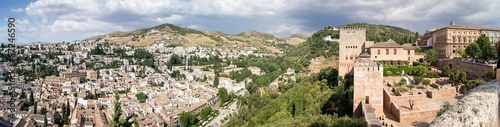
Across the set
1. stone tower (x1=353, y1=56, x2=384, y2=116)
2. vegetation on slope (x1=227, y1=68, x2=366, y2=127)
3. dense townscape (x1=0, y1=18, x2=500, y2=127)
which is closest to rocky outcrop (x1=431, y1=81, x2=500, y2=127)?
dense townscape (x1=0, y1=18, x2=500, y2=127)

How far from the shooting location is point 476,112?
2.87 meters

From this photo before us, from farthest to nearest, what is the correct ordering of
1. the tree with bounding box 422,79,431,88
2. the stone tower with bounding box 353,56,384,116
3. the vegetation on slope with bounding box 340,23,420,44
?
the vegetation on slope with bounding box 340,23,420,44 < the tree with bounding box 422,79,431,88 < the stone tower with bounding box 353,56,384,116

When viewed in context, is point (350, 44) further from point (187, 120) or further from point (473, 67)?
point (187, 120)

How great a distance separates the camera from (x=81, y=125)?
33469 millimetres

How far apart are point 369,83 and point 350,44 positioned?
9382 mm

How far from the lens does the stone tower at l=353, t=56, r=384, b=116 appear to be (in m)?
10.9

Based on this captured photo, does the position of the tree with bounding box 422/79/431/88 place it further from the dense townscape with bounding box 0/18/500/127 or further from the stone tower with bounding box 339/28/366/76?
the stone tower with bounding box 339/28/366/76

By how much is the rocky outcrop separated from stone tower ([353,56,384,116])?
7705 mm

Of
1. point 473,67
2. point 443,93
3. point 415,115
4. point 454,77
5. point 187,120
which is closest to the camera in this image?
point 415,115

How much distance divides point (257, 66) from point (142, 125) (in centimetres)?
4092

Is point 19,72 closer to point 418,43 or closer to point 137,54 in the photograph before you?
point 137,54

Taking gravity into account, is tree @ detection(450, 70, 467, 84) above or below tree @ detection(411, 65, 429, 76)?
below

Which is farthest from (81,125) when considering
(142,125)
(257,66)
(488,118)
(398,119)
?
(257,66)

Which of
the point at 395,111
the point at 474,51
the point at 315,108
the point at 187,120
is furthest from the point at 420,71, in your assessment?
the point at 187,120
